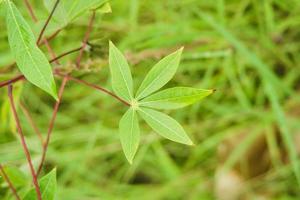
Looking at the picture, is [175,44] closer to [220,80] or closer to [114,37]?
[220,80]

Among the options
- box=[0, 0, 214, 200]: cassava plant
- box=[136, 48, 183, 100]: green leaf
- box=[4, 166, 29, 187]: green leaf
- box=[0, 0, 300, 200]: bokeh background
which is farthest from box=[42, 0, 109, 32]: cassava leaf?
box=[0, 0, 300, 200]: bokeh background

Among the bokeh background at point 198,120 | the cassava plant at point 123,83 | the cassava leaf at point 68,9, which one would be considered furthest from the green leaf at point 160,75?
the bokeh background at point 198,120

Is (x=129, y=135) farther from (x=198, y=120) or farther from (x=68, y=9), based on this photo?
(x=198, y=120)

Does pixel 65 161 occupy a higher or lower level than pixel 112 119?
lower

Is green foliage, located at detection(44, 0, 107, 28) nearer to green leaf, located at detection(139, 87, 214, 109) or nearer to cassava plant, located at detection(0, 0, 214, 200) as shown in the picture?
cassava plant, located at detection(0, 0, 214, 200)

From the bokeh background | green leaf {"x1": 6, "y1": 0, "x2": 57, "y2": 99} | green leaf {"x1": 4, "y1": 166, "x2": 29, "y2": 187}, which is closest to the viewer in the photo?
green leaf {"x1": 6, "y1": 0, "x2": 57, "y2": 99}

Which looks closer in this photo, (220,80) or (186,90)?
(186,90)

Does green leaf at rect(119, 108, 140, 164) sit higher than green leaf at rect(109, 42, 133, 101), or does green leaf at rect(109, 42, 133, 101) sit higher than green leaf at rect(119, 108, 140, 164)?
green leaf at rect(109, 42, 133, 101)

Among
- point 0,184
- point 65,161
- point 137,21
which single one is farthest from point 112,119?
point 0,184

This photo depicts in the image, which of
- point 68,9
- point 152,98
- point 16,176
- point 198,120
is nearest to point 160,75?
point 152,98
